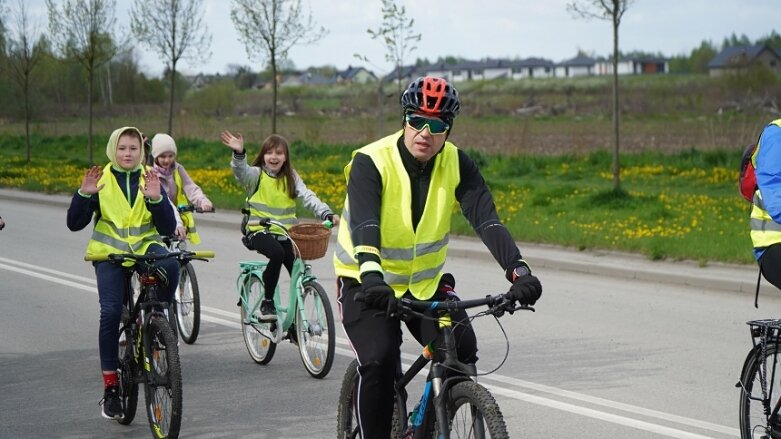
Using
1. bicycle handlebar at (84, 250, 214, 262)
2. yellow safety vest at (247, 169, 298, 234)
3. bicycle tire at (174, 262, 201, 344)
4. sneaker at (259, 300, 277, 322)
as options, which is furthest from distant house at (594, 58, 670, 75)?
bicycle handlebar at (84, 250, 214, 262)

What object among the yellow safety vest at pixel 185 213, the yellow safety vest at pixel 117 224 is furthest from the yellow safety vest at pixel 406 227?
the yellow safety vest at pixel 185 213

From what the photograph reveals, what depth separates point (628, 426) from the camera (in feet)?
21.9

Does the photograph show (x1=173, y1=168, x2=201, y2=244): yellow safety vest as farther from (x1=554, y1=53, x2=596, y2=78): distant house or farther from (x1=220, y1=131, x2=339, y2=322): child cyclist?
(x1=554, y1=53, x2=596, y2=78): distant house

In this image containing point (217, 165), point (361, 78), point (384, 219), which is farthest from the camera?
point (361, 78)

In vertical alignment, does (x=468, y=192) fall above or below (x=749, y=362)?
above

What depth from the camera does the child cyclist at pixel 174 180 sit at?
964cm

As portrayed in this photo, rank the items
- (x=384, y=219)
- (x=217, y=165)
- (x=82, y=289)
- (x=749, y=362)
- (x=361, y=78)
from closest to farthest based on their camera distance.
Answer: (x=384, y=219)
(x=749, y=362)
(x=82, y=289)
(x=217, y=165)
(x=361, y=78)

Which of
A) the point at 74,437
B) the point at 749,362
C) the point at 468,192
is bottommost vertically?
the point at 74,437

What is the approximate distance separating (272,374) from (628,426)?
2730 millimetres

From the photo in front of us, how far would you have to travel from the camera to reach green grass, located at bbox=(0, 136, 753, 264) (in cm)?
1438

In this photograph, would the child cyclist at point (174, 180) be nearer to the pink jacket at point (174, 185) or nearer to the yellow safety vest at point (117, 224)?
the pink jacket at point (174, 185)

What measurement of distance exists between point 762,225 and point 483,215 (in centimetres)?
158

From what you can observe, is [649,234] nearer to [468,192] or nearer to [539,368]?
[539,368]

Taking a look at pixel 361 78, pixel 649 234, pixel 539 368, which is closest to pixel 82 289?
pixel 539 368
